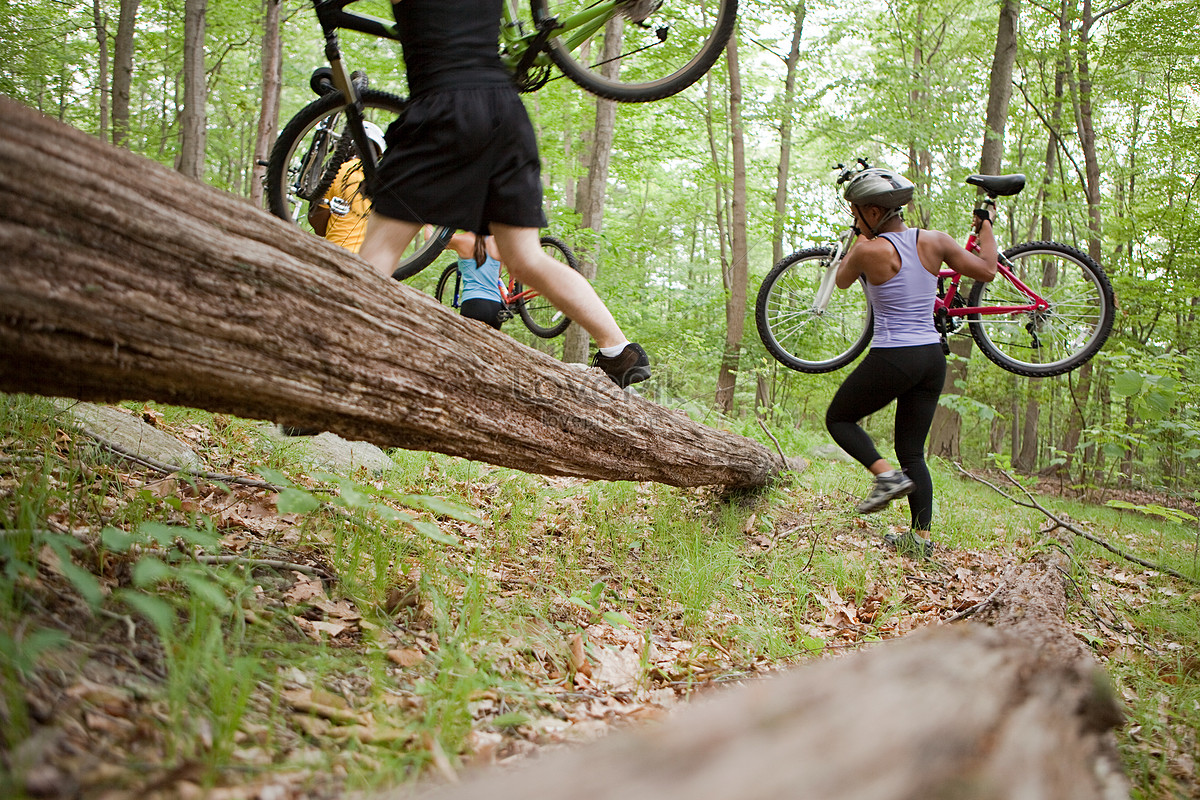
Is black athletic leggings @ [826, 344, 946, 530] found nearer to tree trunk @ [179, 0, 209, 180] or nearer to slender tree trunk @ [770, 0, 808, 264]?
tree trunk @ [179, 0, 209, 180]

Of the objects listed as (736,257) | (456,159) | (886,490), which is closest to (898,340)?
→ (886,490)

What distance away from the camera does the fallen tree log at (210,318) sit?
1.25 metres

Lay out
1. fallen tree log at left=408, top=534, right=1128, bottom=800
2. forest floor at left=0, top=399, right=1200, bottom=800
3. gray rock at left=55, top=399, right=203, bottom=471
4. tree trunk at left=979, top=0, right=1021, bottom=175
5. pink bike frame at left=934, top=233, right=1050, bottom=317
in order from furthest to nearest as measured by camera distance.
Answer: tree trunk at left=979, top=0, right=1021, bottom=175, pink bike frame at left=934, top=233, right=1050, bottom=317, gray rock at left=55, top=399, right=203, bottom=471, forest floor at left=0, top=399, right=1200, bottom=800, fallen tree log at left=408, top=534, right=1128, bottom=800

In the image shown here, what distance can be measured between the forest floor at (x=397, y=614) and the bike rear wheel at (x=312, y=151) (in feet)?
4.59

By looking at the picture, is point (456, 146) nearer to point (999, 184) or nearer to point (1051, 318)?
point (999, 184)

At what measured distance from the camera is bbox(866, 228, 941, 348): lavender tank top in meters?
3.75

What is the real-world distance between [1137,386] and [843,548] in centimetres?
301

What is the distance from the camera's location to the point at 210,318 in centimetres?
145

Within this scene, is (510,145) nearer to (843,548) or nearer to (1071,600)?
(843,548)

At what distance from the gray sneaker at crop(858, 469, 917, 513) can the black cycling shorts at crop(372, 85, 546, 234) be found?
2.61 meters

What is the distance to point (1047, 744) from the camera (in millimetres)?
891

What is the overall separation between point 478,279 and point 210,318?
11.5ft

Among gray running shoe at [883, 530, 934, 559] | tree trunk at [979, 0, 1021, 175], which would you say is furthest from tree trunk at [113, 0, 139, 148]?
tree trunk at [979, 0, 1021, 175]

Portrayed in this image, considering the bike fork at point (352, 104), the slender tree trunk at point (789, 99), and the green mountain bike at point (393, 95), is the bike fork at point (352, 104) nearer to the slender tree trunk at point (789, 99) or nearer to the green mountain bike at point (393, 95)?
the green mountain bike at point (393, 95)
